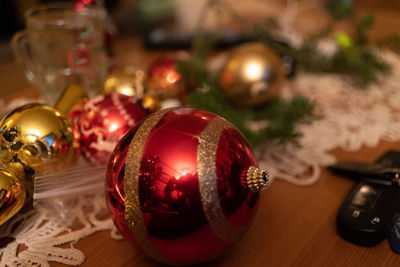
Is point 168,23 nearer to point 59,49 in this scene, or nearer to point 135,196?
point 59,49

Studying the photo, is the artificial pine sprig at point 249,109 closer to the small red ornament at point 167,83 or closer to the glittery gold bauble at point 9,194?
the small red ornament at point 167,83

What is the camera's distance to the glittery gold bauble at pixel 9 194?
0.30m

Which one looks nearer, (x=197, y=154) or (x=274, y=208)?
(x=197, y=154)

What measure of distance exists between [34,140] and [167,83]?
0.91 ft

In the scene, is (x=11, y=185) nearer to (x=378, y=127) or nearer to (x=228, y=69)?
(x=228, y=69)

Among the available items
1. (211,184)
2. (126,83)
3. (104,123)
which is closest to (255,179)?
(211,184)

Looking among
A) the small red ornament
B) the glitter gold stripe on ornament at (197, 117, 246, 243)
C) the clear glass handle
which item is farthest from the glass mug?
the glitter gold stripe on ornament at (197, 117, 246, 243)

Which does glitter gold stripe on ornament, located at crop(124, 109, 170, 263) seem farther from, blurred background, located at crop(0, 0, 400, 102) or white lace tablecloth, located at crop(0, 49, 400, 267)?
blurred background, located at crop(0, 0, 400, 102)

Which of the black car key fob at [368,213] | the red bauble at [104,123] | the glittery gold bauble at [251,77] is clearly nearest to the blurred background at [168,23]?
the glittery gold bauble at [251,77]

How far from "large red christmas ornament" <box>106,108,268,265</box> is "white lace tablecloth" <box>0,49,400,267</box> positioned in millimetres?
96

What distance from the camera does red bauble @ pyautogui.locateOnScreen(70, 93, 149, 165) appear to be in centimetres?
37

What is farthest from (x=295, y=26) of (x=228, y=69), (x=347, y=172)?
(x=347, y=172)

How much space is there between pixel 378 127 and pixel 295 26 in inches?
21.2

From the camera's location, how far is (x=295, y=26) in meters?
0.97
